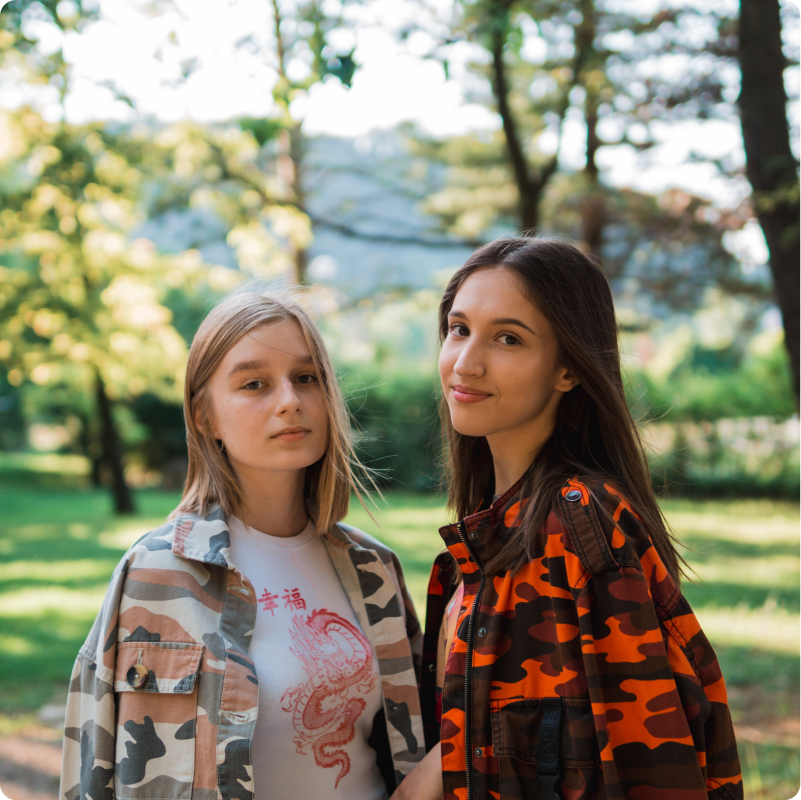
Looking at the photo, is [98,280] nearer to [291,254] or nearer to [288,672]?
[291,254]

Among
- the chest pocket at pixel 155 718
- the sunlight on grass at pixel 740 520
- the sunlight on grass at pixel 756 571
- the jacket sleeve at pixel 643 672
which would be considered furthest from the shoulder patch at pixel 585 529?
the sunlight on grass at pixel 740 520

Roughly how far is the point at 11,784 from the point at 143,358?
925 centimetres

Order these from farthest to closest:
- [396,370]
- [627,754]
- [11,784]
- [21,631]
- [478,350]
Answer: [396,370] → [21,631] → [11,784] → [478,350] → [627,754]

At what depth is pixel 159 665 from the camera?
Answer: 1754 millimetres

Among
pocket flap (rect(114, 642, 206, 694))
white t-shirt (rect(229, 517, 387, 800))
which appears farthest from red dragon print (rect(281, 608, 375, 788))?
pocket flap (rect(114, 642, 206, 694))

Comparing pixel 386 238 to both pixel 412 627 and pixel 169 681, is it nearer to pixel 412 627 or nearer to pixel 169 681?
pixel 412 627

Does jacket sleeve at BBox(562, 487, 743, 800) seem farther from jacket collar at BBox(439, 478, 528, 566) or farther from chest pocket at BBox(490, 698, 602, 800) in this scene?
jacket collar at BBox(439, 478, 528, 566)

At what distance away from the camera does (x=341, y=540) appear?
7.32 feet

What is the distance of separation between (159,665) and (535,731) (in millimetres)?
865

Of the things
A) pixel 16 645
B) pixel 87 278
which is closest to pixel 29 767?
pixel 16 645

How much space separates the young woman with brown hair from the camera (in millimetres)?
1510

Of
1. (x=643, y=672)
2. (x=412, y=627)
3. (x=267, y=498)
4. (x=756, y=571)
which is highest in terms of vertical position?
(x=267, y=498)

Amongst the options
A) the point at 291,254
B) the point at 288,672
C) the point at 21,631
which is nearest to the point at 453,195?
the point at 291,254

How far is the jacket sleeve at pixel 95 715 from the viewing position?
1.72 meters
